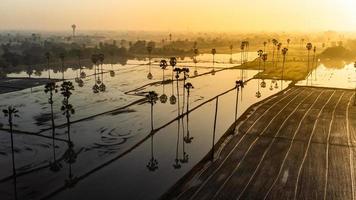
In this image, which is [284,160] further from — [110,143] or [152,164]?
[110,143]

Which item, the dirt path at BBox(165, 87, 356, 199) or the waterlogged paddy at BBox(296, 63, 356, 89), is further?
the waterlogged paddy at BBox(296, 63, 356, 89)

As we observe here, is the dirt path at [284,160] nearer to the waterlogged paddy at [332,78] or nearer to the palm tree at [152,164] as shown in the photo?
the palm tree at [152,164]

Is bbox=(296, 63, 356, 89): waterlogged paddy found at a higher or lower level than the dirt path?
higher

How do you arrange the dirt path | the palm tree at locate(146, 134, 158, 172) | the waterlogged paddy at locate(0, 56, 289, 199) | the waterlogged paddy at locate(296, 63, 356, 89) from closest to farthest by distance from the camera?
1. the dirt path
2. the waterlogged paddy at locate(0, 56, 289, 199)
3. the palm tree at locate(146, 134, 158, 172)
4. the waterlogged paddy at locate(296, 63, 356, 89)

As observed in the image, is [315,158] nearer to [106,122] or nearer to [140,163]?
[140,163]

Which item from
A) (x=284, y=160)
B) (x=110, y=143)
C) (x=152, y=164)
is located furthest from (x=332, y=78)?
(x=152, y=164)

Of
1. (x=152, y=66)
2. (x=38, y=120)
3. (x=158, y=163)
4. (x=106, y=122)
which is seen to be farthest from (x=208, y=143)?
(x=152, y=66)

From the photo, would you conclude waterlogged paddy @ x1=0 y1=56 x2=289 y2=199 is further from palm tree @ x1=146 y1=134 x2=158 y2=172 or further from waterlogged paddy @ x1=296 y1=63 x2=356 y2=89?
waterlogged paddy @ x1=296 y1=63 x2=356 y2=89

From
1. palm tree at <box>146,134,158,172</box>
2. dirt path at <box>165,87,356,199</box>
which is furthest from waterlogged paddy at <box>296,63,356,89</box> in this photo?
palm tree at <box>146,134,158,172</box>
